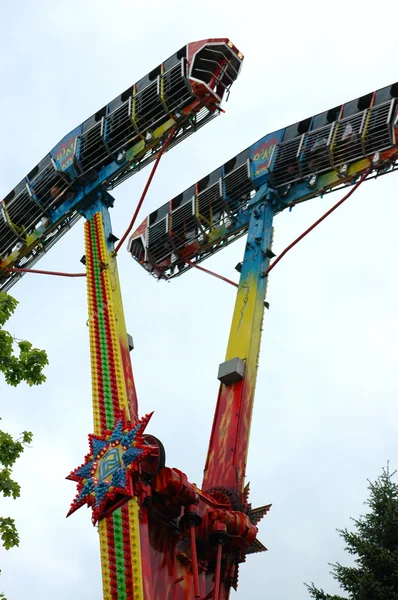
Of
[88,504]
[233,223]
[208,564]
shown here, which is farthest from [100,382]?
[233,223]

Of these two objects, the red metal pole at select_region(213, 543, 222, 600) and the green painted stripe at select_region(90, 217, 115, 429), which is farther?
the green painted stripe at select_region(90, 217, 115, 429)

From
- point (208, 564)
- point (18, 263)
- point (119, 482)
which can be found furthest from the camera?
point (18, 263)

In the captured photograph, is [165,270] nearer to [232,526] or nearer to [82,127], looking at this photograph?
[82,127]

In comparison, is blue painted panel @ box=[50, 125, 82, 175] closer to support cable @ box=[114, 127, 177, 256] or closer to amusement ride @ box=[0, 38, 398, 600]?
amusement ride @ box=[0, 38, 398, 600]

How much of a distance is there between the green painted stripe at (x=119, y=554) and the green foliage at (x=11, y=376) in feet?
4.76

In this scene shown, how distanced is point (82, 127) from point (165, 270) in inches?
159

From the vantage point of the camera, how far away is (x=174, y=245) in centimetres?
2358

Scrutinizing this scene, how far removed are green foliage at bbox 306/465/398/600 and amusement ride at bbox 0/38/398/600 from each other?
17.0ft

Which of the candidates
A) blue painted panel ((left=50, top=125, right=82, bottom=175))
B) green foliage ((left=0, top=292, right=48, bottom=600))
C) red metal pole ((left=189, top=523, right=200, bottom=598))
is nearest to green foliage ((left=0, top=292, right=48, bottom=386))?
green foliage ((left=0, top=292, right=48, bottom=600))

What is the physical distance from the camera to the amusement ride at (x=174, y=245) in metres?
15.6

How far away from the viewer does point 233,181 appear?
2242 centimetres

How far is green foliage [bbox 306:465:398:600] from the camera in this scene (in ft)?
72.6

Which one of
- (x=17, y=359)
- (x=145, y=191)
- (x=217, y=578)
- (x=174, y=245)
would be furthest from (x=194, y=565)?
(x=174, y=245)

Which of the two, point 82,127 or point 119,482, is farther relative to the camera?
point 82,127
